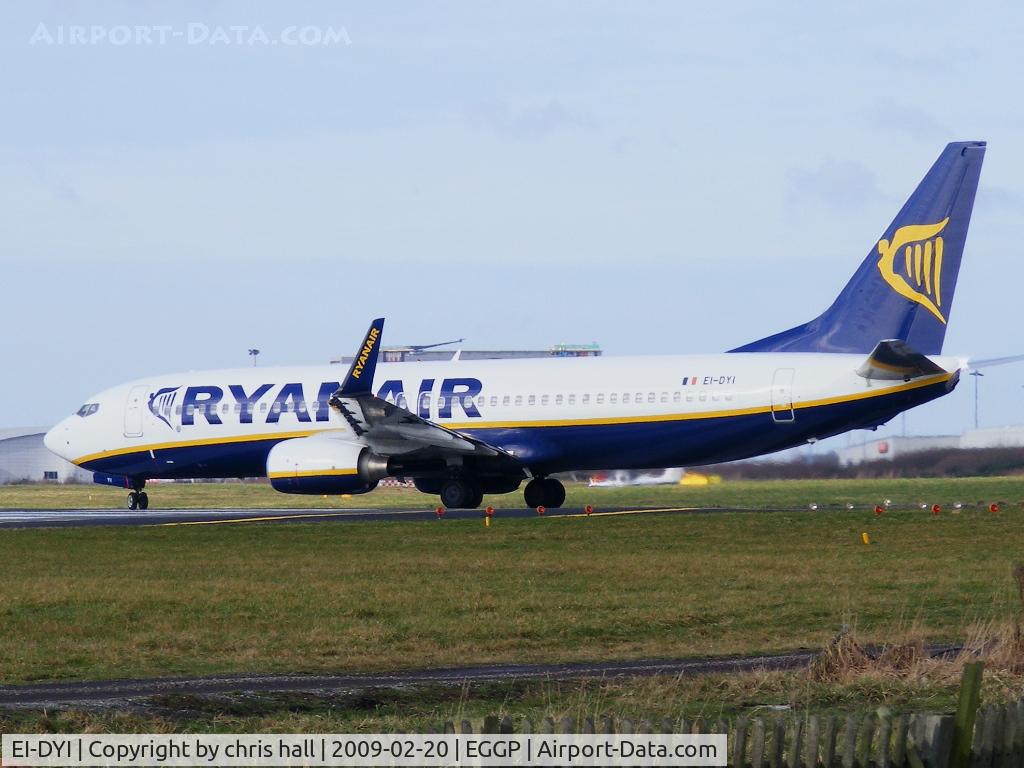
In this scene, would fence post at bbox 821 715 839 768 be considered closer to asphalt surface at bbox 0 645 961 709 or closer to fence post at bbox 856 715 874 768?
fence post at bbox 856 715 874 768

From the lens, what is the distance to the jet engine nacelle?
141 ft

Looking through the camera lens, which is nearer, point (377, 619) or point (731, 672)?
point (731, 672)

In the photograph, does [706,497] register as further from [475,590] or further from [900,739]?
[900,739]

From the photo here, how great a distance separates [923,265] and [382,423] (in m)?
14.1

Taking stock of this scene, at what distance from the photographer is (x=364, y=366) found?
41281 millimetres

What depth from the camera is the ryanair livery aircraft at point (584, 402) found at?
4072 cm

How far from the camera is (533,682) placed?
15555 millimetres

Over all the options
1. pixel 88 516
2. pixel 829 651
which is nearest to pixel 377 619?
pixel 829 651

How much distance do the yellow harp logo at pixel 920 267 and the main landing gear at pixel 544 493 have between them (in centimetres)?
1143

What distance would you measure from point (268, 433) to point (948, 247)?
62.3 ft

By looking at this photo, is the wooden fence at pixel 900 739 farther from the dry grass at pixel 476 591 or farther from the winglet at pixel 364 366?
the winglet at pixel 364 366

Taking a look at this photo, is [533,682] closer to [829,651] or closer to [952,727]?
[829,651]

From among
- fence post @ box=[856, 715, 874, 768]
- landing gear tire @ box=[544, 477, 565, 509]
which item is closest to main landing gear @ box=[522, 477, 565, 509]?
landing gear tire @ box=[544, 477, 565, 509]

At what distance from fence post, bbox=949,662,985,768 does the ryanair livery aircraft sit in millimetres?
29439
